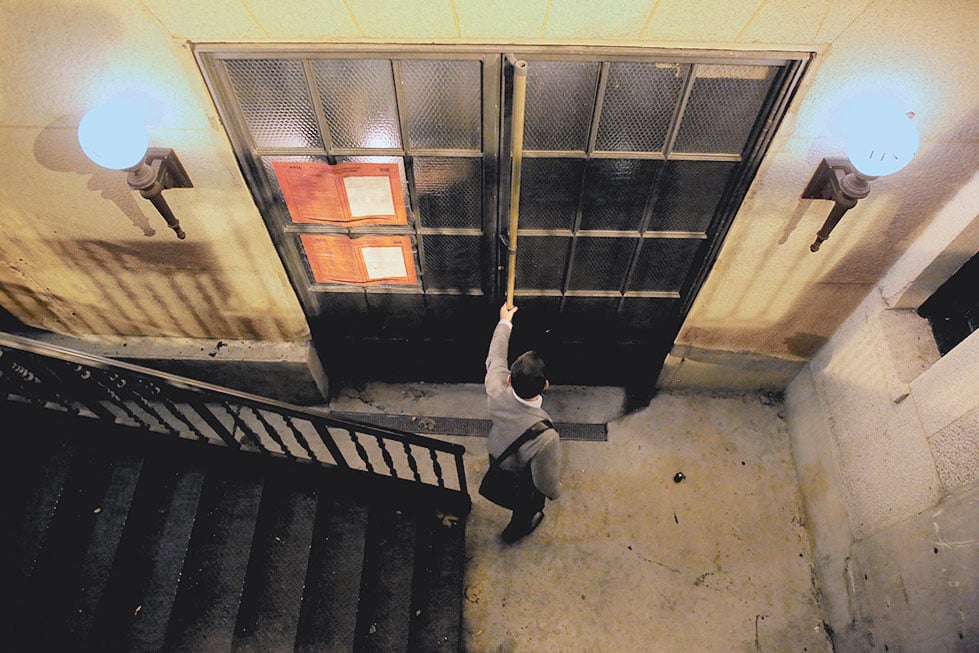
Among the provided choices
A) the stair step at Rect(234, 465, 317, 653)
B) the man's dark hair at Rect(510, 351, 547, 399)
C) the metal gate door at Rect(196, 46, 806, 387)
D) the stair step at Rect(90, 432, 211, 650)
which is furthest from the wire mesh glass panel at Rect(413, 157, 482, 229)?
the stair step at Rect(90, 432, 211, 650)

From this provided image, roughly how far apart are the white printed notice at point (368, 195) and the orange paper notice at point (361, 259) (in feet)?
0.91

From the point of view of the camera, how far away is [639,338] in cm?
530

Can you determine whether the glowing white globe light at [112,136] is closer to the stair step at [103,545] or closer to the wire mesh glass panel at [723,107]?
the stair step at [103,545]

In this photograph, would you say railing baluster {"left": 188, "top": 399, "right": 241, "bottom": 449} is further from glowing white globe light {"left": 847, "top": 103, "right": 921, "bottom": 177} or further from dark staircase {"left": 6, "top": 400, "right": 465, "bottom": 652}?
glowing white globe light {"left": 847, "top": 103, "right": 921, "bottom": 177}

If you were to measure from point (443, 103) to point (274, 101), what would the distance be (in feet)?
3.63

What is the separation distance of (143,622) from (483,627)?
2.70m

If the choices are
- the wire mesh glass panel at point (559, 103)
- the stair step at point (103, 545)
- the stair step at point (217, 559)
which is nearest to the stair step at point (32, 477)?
the stair step at point (103, 545)

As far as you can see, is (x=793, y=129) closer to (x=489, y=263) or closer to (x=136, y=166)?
(x=489, y=263)

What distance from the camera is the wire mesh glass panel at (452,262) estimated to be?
4316 millimetres

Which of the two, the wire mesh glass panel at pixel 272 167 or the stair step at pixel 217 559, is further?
the stair step at pixel 217 559

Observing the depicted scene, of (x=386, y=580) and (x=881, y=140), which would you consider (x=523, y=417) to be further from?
(x=881, y=140)

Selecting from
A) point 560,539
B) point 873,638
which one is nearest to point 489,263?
point 560,539

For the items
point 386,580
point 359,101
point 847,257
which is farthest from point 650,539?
point 359,101

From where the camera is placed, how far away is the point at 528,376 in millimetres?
3697
